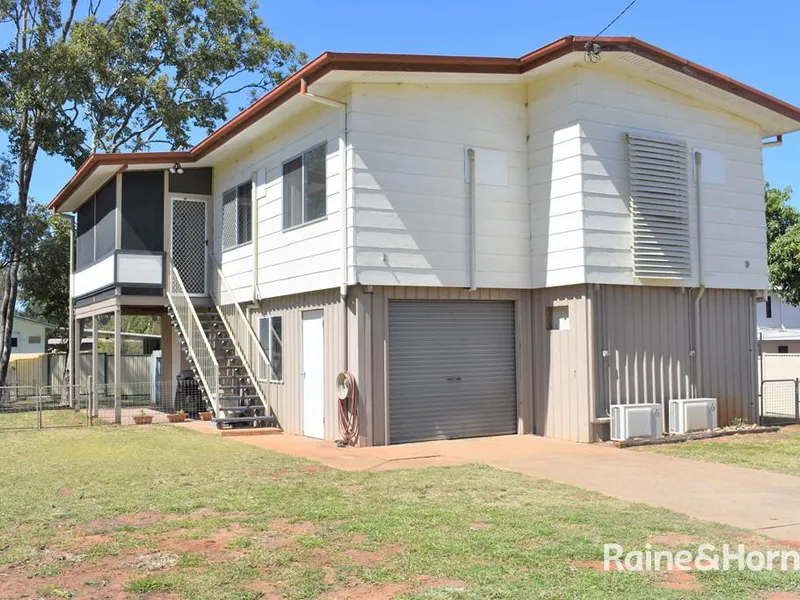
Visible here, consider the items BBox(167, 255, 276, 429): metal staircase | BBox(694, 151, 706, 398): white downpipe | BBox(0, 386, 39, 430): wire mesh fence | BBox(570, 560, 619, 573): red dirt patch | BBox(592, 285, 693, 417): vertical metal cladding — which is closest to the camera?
BBox(570, 560, 619, 573): red dirt patch


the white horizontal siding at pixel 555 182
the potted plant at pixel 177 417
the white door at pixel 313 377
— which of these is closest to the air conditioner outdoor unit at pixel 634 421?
the white horizontal siding at pixel 555 182

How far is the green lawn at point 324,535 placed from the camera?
209 inches

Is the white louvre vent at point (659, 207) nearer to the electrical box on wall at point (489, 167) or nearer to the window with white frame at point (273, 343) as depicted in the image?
the electrical box on wall at point (489, 167)

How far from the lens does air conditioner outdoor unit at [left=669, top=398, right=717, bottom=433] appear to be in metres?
13.2

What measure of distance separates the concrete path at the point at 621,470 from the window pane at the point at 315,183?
12.6 ft

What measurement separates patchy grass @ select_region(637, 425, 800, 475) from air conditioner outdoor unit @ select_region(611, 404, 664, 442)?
0.35 metres

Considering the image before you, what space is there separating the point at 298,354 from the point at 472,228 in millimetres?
3897

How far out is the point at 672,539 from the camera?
6480 millimetres

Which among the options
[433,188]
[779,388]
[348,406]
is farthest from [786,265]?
[348,406]

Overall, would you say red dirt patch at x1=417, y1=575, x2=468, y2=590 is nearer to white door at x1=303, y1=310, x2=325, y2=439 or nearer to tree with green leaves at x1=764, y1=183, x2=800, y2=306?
white door at x1=303, y1=310, x2=325, y2=439

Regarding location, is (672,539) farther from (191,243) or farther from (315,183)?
(191,243)

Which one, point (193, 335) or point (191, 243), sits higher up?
point (191, 243)

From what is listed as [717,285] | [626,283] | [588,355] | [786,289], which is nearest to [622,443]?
[588,355]

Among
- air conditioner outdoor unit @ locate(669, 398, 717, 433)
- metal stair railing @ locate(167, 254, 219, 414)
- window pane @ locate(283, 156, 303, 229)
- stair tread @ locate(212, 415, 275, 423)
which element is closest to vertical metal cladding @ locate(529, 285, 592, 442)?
Answer: air conditioner outdoor unit @ locate(669, 398, 717, 433)
